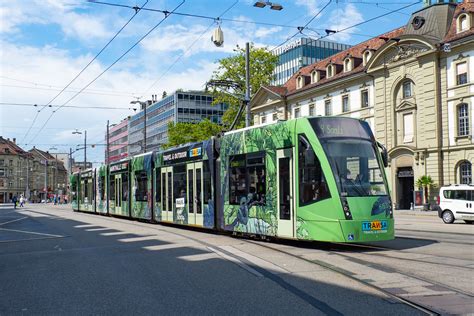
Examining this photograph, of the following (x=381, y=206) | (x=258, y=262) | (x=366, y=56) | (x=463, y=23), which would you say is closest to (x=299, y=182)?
(x=381, y=206)

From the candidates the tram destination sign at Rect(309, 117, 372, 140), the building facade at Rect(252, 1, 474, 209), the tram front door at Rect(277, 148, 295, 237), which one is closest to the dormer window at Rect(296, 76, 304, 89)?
the building facade at Rect(252, 1, 474, 209)

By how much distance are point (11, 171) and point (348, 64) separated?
299ft

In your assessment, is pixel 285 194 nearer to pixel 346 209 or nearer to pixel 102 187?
pixel 346 209

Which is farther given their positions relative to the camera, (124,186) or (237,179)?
(124,186)

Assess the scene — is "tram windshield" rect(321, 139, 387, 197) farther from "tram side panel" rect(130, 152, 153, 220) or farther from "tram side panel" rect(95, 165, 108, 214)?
"tram side panel" rect(95, 165, 108, 214)

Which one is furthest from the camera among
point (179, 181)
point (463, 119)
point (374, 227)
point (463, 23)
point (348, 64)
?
point (348, 64)

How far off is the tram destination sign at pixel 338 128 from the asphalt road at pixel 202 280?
8.55 ft

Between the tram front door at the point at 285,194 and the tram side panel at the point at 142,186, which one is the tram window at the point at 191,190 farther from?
the tram front door at the point at 285,194

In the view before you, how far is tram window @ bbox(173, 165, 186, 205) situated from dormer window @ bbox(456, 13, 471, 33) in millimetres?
26571

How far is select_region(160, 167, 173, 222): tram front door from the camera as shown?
19.8 metres

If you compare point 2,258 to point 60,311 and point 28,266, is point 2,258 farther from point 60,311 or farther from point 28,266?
point 60,311

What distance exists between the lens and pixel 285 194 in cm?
1267

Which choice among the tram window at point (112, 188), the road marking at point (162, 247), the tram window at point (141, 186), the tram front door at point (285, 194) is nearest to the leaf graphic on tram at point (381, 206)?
the tram front door at point (285, 194)

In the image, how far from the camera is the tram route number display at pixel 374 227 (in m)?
11.4
